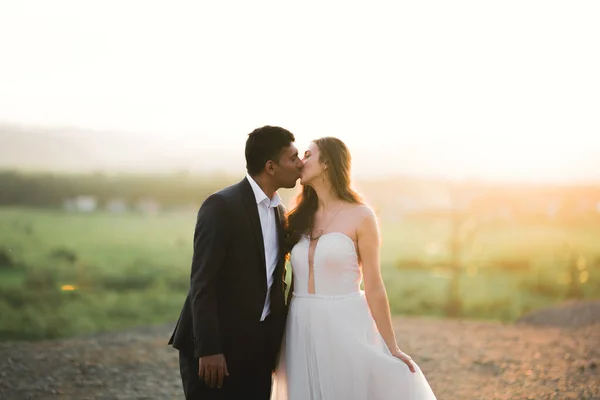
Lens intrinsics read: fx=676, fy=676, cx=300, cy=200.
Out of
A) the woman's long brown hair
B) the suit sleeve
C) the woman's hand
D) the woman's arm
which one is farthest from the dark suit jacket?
the woman's hand

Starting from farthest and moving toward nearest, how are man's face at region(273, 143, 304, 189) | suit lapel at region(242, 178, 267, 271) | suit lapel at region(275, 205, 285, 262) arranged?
suit lapel at region(275, 205, 285, 262)
man's face at region(273, 143, 304, 189)
suit lapel at region(242, 178, 267, 271)

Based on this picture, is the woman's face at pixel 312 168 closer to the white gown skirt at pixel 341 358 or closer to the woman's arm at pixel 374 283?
the woman's arm at pixel 374 283

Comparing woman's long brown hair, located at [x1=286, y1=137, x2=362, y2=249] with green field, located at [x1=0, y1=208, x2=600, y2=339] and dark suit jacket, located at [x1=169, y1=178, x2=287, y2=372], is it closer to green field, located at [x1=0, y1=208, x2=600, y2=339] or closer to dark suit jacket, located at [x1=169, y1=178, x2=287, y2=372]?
dark suit jacket, located at [x1=169, y1=178, x2=287, y2=372]

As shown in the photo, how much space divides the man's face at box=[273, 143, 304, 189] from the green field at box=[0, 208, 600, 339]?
12.1m

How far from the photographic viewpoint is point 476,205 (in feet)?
55.4

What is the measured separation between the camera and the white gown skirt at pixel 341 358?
3.72 metres

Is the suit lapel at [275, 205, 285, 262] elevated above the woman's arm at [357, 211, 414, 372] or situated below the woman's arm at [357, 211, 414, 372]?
above

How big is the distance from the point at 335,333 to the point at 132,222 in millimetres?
18003

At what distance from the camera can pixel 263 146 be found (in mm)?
3684

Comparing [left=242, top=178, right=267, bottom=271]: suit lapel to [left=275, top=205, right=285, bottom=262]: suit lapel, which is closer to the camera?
[left=242, top=178, right=267, bottom=271]: suit lapel

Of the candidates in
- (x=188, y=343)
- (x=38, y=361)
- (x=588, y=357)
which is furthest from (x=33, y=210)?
(x=188, y=343)

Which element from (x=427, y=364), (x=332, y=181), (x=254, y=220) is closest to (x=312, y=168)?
(x=332, y=181)

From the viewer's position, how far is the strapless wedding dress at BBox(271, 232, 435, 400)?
3725mm

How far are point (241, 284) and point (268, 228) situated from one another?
37 centimetres
